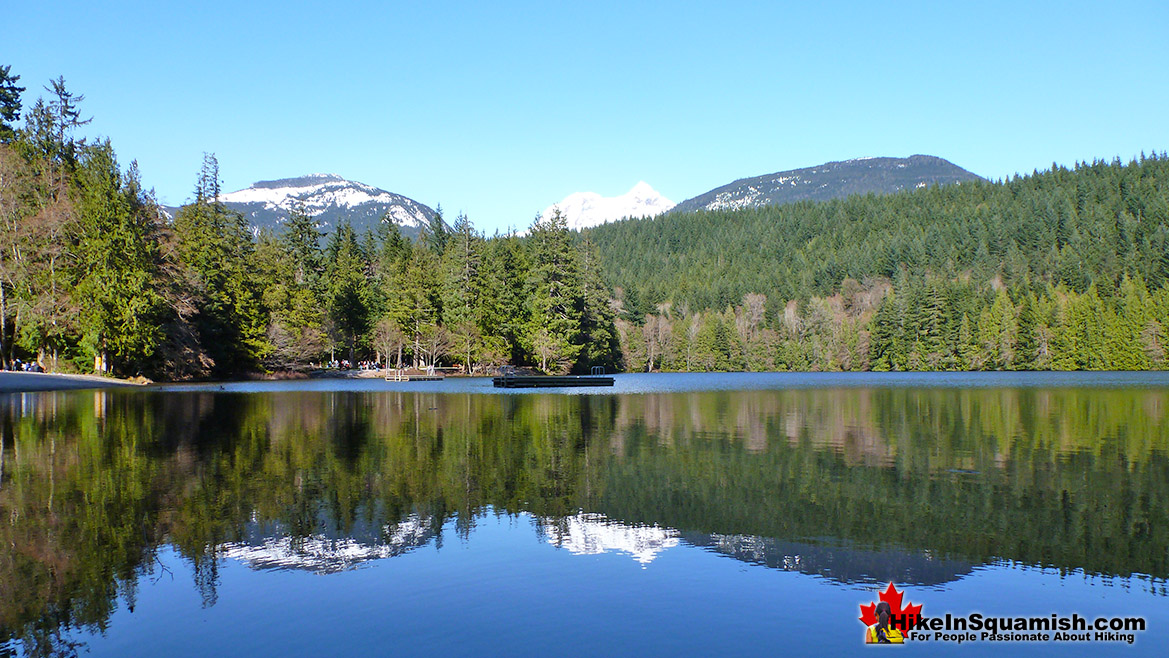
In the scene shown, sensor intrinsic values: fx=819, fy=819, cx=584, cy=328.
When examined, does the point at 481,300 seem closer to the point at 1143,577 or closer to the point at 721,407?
the point at 721,407

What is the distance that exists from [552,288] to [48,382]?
5376 cm

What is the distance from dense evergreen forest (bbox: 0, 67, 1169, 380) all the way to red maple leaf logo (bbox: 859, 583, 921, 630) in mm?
58540

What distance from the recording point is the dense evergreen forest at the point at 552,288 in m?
57.5

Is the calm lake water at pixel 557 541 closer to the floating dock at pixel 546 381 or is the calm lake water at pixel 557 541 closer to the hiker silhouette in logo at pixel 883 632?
the hiker silhouette in logo at pixel 883 632

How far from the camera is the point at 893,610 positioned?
8695 mm

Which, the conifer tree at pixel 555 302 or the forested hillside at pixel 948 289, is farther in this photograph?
the forested hillside at pixel 948 289

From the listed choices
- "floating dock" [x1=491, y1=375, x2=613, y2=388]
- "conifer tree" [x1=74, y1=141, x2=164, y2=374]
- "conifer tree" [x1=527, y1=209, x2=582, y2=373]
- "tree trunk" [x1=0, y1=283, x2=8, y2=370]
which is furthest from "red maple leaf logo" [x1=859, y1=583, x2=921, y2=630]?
"conifer tree" [x1=527, y1=209, x2=582, y2=373]

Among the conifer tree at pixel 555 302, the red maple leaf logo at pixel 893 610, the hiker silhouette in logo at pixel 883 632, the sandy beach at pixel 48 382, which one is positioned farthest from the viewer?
the conifer tree at pixel 555 302

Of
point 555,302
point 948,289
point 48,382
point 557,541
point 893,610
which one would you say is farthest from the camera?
point 948,289

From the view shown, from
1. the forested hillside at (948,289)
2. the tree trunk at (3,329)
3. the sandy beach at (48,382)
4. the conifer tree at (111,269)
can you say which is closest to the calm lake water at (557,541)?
the sandy beach at (48,382)

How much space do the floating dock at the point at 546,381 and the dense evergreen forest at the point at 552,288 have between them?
2445cm

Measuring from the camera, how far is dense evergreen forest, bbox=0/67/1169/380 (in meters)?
57.5

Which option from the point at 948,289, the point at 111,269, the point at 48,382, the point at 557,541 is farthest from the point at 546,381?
the point at 948,289

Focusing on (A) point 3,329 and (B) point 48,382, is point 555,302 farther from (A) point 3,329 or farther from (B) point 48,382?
(A) point 3,329
